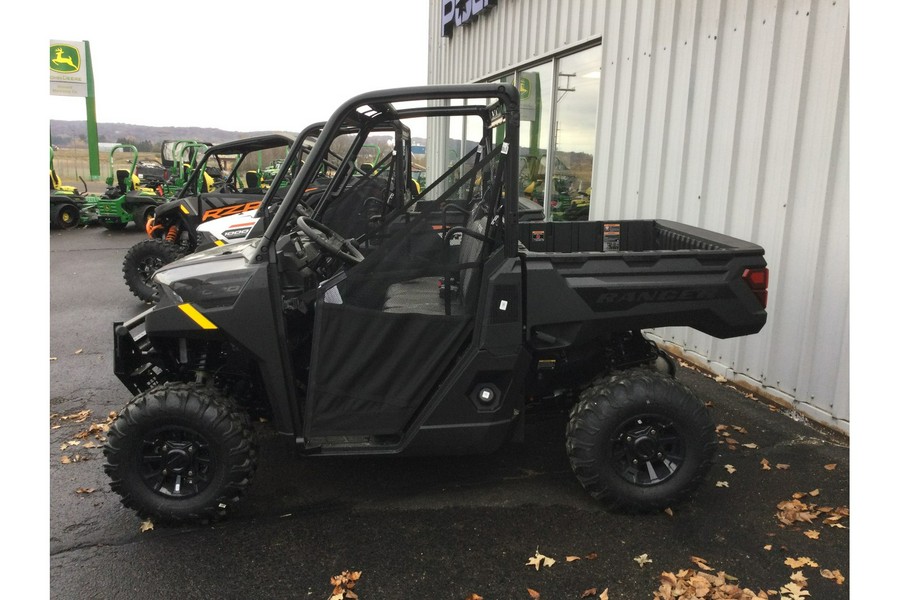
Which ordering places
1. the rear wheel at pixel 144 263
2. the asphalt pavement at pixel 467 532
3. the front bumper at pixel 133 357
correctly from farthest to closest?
the rear wheel at pixel 144 263 < the front bumper at pixel 133 357 < the asphalt pavement at pixel 467 532

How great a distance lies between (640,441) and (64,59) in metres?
27.2

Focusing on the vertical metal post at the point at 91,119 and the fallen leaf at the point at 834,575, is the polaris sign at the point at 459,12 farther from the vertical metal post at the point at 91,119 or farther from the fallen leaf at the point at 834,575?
the vertical metal post at the point at 91,119

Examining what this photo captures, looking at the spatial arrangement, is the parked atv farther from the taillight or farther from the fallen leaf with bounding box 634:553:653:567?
the fallen leaf with bounding box 634:553:653:567

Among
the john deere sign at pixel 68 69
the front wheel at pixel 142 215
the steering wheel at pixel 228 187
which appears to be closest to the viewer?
the steering wheel at pixel 228 187

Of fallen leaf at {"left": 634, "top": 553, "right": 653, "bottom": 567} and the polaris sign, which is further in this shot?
the polaris sign

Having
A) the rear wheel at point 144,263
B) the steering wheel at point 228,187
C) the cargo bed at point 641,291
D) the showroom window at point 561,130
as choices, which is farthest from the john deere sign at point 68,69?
the cargo bed at point 641,291

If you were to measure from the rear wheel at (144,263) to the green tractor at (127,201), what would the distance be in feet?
23.1

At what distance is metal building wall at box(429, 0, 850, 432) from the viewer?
432 cm

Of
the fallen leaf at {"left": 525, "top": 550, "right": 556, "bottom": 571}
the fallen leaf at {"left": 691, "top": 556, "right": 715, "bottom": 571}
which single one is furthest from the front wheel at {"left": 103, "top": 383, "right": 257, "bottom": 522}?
the fallen leaf at {"left": 691, "top": 556, "right": 715, "bottom": 571}

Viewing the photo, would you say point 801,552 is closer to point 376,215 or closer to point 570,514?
point 570,514

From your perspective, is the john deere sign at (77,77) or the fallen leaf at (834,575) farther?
the john deere sign at (77,77)

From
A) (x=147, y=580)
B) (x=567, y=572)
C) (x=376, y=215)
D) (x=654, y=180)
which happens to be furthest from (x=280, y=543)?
(x=654, y=180)

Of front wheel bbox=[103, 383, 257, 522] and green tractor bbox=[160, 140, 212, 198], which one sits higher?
green tractor bbox=[160, 140, 212, 198]

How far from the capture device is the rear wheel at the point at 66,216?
15.9 m
